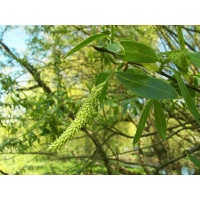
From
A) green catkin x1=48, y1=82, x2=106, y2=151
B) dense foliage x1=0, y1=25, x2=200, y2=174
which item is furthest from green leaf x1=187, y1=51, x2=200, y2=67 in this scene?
green catkin x1=48, y1=82, x2=106, y2=151

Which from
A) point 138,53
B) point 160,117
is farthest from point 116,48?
point 160,117

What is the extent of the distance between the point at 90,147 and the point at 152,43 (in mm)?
932

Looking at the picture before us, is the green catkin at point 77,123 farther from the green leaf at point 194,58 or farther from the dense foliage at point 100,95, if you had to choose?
the green leaf at point 194,58

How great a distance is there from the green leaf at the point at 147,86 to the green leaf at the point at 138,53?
18 millimetres

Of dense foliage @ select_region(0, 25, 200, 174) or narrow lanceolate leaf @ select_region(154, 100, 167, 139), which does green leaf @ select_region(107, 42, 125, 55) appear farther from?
narrow lanceolate leaf @ select_region(154, 100, 167, 139)

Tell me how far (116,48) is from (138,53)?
29 mm

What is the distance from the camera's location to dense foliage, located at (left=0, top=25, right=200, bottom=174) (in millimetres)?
280

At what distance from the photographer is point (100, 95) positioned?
0.33 metres

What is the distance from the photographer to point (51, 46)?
1.80 meters

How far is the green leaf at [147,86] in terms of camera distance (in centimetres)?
27

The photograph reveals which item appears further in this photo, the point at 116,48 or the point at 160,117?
the point at 160,117

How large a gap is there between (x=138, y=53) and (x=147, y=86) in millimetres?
34

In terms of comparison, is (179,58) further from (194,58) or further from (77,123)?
(77,123)
